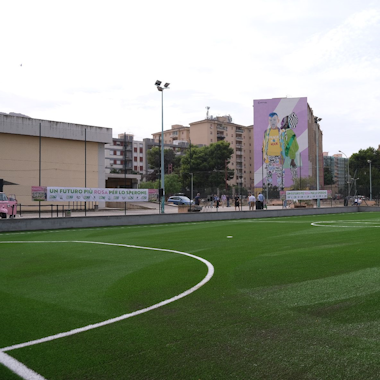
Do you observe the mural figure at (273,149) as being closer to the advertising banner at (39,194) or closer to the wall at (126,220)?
the wall at (126,220)

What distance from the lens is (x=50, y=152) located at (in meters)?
42.3

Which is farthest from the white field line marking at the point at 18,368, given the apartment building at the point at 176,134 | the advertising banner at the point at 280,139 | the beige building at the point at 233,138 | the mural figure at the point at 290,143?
the apartment building at the point at 176,134

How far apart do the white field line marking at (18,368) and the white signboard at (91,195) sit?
896 inches

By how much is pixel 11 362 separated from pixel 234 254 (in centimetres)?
748

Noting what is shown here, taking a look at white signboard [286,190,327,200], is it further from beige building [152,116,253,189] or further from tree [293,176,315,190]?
beige building [152,116,253,189]

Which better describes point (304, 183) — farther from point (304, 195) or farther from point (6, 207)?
point (6, 207)

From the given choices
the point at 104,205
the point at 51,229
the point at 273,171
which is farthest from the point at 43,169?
the point at 273,171

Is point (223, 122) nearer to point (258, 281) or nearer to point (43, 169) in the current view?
point (43, 169)

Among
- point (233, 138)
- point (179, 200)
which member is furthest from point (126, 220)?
point (233, 138)

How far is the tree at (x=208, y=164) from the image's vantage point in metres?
86.8

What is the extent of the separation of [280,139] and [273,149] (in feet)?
8.68

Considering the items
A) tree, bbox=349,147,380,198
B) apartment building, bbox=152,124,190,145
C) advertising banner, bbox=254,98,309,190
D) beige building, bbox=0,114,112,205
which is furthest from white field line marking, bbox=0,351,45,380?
apartment building, bbox=152,124,190,145

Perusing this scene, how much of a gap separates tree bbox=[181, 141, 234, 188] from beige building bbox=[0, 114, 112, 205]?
4170 centimetres

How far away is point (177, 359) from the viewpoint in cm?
404
